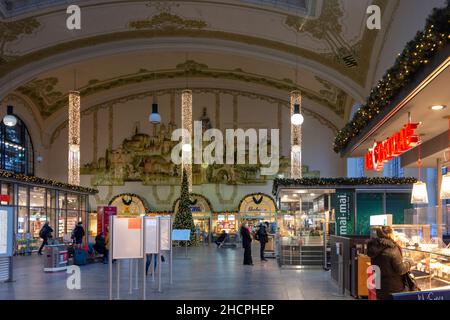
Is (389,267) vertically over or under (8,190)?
under

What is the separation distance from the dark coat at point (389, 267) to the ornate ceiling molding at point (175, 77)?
21.1 meters

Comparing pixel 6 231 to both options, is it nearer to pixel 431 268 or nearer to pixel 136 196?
pixel 431 268

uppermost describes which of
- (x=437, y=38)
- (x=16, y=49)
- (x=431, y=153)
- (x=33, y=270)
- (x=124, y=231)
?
(x=16, y=49)

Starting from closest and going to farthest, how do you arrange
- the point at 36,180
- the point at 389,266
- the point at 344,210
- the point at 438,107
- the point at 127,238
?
the point at 389,266
the point at 438,107
the point at 127,238
the point at 344,210
the point at 36,180

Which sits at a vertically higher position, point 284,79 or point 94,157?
point 284,79

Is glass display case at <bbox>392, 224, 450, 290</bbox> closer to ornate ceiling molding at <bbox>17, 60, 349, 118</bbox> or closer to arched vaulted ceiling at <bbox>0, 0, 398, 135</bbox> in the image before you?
arched vaulted ceiling at <bbox>0, 0, 398, 135</bbox>

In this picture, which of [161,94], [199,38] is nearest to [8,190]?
[199,38]

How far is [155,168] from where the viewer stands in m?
31.0

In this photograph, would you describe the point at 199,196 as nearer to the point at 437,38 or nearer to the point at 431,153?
the point at 431,153

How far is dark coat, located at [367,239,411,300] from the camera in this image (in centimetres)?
580

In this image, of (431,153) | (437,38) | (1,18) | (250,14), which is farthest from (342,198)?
(1,18)

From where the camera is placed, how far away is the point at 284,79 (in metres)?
27.9

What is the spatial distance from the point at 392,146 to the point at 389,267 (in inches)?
175

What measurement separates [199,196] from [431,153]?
789 inches
